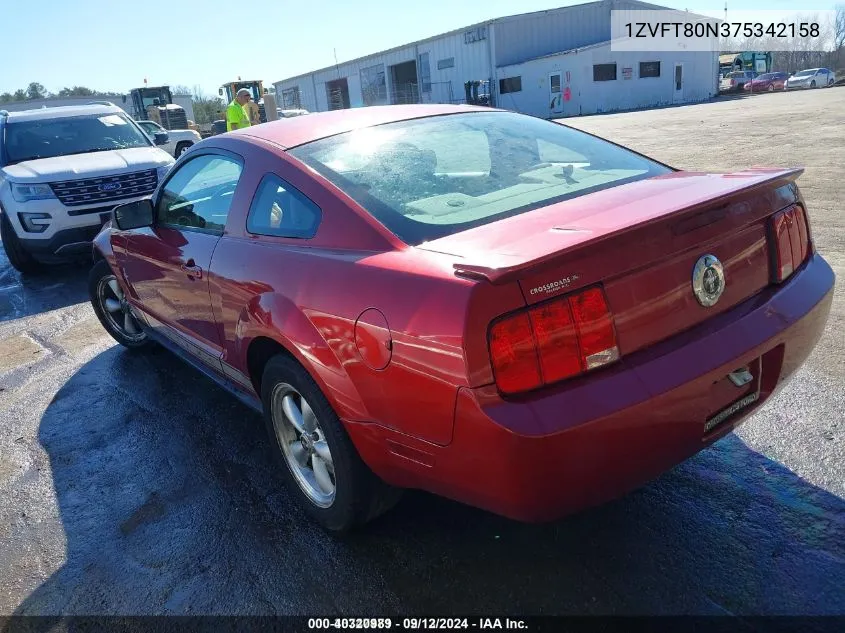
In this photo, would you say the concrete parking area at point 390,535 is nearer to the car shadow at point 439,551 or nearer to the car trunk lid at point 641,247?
the car shadow at point 439,551

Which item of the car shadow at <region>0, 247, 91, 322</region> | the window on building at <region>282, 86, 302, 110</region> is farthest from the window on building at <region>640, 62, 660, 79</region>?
the car shadow at <region>0, 247, 91, 322</region>

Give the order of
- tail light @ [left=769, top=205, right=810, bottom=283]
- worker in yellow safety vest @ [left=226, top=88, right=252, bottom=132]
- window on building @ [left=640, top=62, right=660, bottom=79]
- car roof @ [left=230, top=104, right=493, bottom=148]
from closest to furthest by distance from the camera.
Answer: tail light @ [left=769, top=205, right=810, bottom=283], car roof @ [left=230, top=104, right=493, bottom=148], worker in yellow safety vest @ [left=226, top=88, right=252, bottom=132], window on building @ [left=640, top=62, right=660, bottom=79]

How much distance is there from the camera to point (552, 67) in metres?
36.8

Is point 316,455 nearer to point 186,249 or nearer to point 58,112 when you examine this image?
point 186,249

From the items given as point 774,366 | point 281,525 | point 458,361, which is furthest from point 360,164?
point 774,366

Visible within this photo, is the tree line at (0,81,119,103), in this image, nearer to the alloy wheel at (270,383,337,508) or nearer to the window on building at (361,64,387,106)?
the window on building at (361,64,387,106)

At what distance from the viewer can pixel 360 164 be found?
264 centimetres

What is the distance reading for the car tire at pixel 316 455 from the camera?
7.79ft

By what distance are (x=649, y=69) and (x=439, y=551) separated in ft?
138

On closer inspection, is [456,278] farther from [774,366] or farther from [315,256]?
[774,366]

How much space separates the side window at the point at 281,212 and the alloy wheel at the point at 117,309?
2.41m

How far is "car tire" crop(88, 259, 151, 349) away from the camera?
4848mm

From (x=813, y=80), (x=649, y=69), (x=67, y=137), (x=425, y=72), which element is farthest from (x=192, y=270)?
(x=813, y=80)

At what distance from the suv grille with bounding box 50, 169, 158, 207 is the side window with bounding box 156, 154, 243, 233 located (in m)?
4.35
